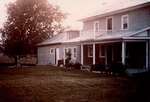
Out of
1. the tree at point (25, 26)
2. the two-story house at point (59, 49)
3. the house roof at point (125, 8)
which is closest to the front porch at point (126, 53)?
the house roof at point (125, 8)

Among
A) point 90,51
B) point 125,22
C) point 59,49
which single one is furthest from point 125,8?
point 59,49

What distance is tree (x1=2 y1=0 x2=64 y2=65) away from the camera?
54156 mm

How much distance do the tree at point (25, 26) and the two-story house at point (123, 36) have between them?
20.3 metres

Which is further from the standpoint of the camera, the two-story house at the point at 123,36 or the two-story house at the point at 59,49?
the two-story house at the point at 59,49

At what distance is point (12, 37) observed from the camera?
55.2m

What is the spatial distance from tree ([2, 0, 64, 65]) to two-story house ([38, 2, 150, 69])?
2031 centimetres

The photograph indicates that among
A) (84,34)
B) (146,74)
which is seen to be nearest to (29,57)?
(84,34)

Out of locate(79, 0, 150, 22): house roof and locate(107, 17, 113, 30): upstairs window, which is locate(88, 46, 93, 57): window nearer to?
locate(79, 0, 150, 22): house roof

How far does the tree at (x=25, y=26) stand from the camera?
54.2 meters

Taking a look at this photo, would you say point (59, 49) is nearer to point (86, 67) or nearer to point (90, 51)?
point (90, 51)

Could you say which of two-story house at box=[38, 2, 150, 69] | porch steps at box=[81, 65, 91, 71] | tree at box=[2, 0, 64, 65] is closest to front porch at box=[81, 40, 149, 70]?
two-story house at box=[38, 2, 150, 69]

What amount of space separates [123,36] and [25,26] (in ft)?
107

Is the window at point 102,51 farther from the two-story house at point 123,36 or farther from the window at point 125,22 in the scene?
the window at point 125,22

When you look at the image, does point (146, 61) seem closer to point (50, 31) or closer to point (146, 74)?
point (146, 74)
